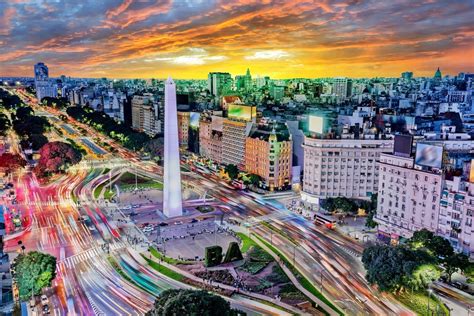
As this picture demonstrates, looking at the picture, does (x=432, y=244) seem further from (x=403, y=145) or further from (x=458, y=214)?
(x=403, y=145)

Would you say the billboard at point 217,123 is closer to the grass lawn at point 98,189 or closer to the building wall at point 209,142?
the building wall at point 209,142

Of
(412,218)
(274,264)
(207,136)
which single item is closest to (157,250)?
(274,264)

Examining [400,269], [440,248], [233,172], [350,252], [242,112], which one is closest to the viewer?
[400,269]

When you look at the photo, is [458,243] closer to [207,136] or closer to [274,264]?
[274,264]

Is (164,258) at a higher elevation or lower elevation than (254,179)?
lower

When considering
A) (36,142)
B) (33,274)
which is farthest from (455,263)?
(36,142)

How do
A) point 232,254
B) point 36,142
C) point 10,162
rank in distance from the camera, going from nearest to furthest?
point 232,254 → point 10,162 → point 36,142

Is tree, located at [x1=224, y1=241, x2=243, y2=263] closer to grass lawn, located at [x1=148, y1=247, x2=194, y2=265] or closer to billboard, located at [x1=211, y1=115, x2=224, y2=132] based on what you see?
grass lawn, located at [x1=148, y1=247, x2=194, y2=265]
